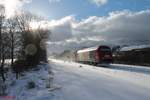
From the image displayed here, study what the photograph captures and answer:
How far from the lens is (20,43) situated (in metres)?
39.0

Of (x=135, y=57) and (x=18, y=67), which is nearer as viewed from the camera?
(x=18, y=67)

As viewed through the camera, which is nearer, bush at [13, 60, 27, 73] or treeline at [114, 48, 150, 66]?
bush at [13, 60, 27, 73]

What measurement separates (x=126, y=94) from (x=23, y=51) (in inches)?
1214

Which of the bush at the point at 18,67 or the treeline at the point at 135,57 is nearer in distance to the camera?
the bush at the point at 18,67

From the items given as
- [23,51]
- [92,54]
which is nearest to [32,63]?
[23,51]

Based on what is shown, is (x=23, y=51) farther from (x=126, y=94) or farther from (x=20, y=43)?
(x=126, y=94)

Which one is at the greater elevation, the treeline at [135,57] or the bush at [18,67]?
the treeline at [135,57]

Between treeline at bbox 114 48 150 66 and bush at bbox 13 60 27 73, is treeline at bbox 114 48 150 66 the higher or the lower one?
the higher one

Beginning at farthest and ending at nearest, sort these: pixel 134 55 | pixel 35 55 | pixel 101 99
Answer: pixel 35 55
pixel 134 55
pixel 101 99

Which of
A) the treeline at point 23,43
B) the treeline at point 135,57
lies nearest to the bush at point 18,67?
the treeline at point 23,43

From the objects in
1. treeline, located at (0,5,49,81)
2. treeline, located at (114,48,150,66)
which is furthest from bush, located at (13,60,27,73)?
treeline, located at (114,48,150,66)

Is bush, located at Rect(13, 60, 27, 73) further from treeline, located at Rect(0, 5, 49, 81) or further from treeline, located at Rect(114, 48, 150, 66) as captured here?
treeline, located at Rect(114, 48, 150, 66)

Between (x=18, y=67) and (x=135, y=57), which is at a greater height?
(x=135, y=57)

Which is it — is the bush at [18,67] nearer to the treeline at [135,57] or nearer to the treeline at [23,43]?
the treeline at [23,43]
